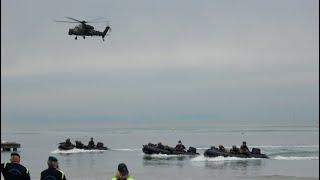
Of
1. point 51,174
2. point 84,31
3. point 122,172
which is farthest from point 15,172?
point 84,31

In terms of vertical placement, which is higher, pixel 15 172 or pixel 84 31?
pixel 84 31

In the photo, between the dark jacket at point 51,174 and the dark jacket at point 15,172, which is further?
the dark jacket at point 15,172

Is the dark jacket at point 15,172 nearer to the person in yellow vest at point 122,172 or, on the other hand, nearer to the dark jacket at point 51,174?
the dark jacket at point 51,174

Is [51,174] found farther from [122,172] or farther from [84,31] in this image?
[84,31]

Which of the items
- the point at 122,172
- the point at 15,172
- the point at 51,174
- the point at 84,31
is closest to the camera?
the point at 122,172

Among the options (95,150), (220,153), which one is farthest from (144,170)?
(95,150)

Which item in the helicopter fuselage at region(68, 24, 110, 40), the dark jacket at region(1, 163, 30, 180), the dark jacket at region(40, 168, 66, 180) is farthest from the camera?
the helicopter fuselage at region(68, 24, 110, 40)

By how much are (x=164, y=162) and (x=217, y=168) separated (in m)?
6.44

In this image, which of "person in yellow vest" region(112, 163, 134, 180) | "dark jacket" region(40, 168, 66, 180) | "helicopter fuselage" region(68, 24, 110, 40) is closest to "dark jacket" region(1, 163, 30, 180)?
"dark jacket" region(40, 168, 66, 180)

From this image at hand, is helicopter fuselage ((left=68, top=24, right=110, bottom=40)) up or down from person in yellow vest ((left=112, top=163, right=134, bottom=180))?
up

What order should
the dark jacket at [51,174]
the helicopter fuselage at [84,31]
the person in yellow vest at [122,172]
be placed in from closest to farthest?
the person in yellow vest at [122,172] < the dark jacket at [51,174] < the helicopter fuselage at [84,31]

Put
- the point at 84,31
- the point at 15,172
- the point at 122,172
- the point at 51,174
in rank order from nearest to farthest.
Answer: the point at 122,172, the point at 51,174, the point at 15,172, the point at 84,31

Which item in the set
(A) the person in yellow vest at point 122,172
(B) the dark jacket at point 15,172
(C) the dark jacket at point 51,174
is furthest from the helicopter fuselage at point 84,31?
(A) the person in yellow vest at point 122,172

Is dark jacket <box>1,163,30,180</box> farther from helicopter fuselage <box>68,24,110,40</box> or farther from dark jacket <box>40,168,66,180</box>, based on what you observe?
helicopter fuselage <box>68,24,110,40</box>
